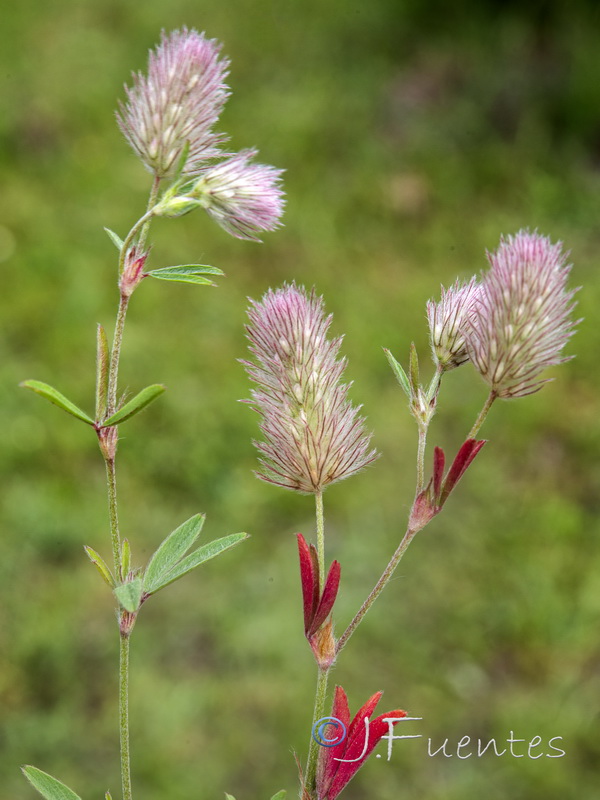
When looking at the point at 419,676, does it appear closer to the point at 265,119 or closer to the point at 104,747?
the point at 104,747

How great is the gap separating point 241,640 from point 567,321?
230cm

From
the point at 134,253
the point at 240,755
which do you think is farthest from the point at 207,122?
the point at 240,755

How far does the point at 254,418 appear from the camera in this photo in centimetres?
341

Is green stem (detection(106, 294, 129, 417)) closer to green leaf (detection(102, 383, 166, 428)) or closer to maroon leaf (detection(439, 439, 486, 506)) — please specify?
green leaf (detection(102, 383, 166, 428))

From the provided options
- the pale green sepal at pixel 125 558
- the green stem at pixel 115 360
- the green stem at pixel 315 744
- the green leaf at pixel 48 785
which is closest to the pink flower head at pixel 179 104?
the green stem at pixel 115 360

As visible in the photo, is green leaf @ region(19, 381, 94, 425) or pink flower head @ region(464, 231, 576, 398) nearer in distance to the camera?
pink flower head @ region(464, 231, 576, 398)

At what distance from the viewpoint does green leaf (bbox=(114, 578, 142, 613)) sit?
816 mm

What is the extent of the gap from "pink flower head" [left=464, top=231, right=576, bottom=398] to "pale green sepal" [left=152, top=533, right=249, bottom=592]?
0.29 meters

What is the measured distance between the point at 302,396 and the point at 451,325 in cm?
14

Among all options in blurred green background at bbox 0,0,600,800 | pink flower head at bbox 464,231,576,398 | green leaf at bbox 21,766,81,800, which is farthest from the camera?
blurred green background at bbox 0,0,600,800

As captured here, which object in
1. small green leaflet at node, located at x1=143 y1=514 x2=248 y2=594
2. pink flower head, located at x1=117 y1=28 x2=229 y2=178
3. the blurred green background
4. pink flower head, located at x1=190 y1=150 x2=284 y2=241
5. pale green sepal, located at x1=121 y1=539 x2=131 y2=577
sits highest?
the blurred green background

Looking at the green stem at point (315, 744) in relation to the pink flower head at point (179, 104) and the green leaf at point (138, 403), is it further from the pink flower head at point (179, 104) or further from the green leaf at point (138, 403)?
the pink flower head at point (179, 104)

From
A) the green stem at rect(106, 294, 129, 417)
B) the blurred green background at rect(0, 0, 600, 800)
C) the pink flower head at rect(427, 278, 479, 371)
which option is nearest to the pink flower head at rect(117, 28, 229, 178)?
the green stem at rect(106, 294, 129, 417)

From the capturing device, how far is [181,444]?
3.45m
